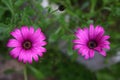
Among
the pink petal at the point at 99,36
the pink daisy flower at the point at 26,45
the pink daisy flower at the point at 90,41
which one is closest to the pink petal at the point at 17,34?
the pink daisy flower at the point at 26,45

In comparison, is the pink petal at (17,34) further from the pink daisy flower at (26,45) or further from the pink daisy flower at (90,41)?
the pink daisy flower at (90,41)

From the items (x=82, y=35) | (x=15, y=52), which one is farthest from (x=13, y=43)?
(x=82, y=35)

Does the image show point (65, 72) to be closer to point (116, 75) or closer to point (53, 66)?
point (53, 66)

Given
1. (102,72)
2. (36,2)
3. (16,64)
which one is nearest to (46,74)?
(16,64)

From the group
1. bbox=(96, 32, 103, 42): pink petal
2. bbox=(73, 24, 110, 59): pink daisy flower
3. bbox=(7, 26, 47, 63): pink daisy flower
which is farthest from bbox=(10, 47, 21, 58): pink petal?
bbox=(96, 32, 103, 42): pink petal

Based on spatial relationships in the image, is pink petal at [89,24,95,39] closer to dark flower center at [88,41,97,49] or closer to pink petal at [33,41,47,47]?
dark flower center at [88,41,97,49]

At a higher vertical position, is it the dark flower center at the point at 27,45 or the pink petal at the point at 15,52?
the dark flower center at the point at 27,45
